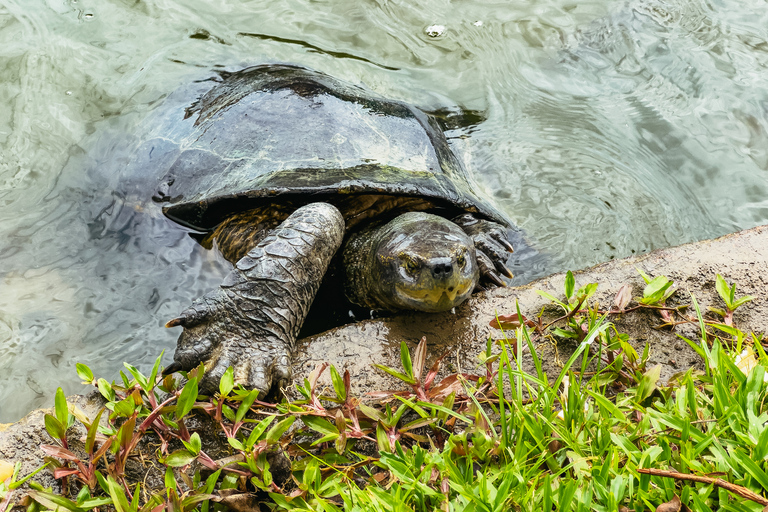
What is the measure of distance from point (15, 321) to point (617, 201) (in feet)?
11.9

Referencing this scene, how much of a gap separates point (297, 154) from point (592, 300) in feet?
5.51

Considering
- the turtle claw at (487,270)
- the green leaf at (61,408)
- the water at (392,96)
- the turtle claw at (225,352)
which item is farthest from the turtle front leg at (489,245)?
the green leaf at (61,408)

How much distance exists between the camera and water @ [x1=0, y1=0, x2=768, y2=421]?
3.00 metres

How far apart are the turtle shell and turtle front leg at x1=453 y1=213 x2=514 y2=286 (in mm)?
93

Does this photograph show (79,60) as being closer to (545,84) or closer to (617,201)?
(545,84)

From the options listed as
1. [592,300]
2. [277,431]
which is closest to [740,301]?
[592,300]

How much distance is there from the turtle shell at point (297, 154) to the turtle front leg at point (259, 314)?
0.40 metres

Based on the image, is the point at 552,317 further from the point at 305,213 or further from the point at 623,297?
the point at 305,213

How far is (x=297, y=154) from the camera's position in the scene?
3025 mm

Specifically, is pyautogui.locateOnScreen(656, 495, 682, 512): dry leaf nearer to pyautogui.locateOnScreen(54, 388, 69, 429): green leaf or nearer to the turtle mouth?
the turtle mouth

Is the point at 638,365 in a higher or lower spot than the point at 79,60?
lower

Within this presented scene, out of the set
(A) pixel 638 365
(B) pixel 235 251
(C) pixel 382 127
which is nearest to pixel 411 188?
(C) pixel 382 127

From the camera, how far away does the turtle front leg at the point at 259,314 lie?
7.24 feet

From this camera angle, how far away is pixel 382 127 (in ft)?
10.9
